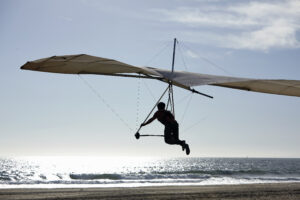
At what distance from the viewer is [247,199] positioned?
12.5 m

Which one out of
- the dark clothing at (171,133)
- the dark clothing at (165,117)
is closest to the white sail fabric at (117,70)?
the dark clothing at (165,117)

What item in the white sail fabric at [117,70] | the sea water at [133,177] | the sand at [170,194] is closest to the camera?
the white sail fabric at [117,70]

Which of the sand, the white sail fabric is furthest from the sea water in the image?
the white sail fabric

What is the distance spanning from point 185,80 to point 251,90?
349cm

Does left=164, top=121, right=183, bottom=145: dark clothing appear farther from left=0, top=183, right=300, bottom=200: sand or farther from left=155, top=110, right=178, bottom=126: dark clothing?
left=0, top=183, right=300, bottom=200: sand

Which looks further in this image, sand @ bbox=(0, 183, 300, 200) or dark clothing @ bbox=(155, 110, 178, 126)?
sand @ bbox=(0, 183, 300, 200)

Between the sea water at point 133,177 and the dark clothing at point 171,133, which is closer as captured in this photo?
the dark clothing at point 171,133

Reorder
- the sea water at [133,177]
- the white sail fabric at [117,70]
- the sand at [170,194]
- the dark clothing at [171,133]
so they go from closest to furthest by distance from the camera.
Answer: the white sail fabric at [117,70]
the dark clothing at [171,133]
the sand at [170,194]
the sea water at [133,177]

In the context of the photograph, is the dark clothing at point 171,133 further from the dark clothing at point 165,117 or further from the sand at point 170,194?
the sand at point 170,194

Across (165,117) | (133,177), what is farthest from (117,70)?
(133,177)

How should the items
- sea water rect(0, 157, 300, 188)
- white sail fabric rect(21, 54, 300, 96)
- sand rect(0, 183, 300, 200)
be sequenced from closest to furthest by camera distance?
1. white sail fabric rect(21, 54, 300, 96)
2. sand rect(0, 183, 300, 200)
3. sea water rect(0, 157, 300, 188)

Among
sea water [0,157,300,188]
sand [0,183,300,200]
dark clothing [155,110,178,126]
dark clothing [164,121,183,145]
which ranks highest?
dark clothing [155,110,178,126]

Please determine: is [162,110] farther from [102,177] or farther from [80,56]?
[102,177]

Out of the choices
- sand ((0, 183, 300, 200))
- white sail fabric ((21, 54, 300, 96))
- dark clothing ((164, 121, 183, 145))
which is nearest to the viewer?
white sail fabric ((21, 54, 300, 96))
